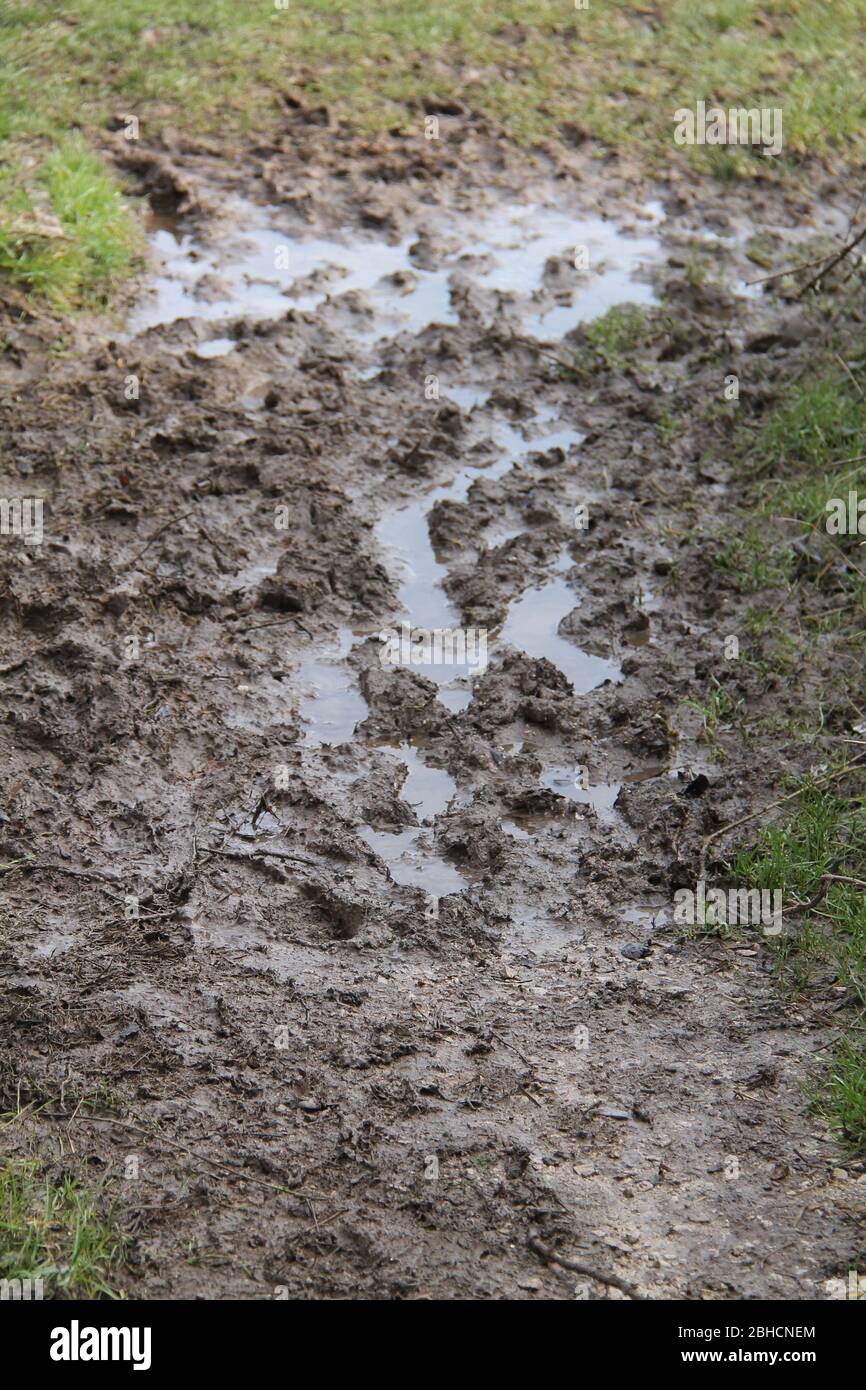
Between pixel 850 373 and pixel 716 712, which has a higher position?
pixel 850 373

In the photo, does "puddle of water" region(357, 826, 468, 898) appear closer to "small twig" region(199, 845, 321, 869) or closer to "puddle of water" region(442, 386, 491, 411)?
"small twig" region(199, 845, 321, 869)

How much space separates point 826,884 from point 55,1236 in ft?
7.60

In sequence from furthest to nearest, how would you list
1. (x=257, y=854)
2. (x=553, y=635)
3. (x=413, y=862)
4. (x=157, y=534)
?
(x=157, y=534) < (x=553, y=635) < (x=413, y=862) < (x=257, y=854)

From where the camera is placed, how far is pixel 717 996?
3998 millimetres

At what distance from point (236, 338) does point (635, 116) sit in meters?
4.01

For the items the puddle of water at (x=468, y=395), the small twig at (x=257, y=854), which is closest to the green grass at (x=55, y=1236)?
the small twig at (x=257, y=854)

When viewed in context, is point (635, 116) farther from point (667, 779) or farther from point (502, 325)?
point (667, 779)

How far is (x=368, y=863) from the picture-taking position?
14.3 feet

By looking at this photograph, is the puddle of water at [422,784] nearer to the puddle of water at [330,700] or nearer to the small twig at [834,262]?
the puddle of water at [330,700]

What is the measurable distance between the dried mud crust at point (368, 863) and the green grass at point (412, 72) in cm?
201

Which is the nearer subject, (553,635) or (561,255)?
(553,635)

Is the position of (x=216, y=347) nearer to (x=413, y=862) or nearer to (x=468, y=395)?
(x=468, y=395)

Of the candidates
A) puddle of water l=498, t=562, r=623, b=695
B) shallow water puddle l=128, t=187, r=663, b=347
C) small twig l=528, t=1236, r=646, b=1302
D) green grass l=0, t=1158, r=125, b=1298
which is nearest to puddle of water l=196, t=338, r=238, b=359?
shallow water puddle l=128, t=187, r=663, b=347

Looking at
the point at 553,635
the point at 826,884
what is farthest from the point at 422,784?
the point at 826,884
